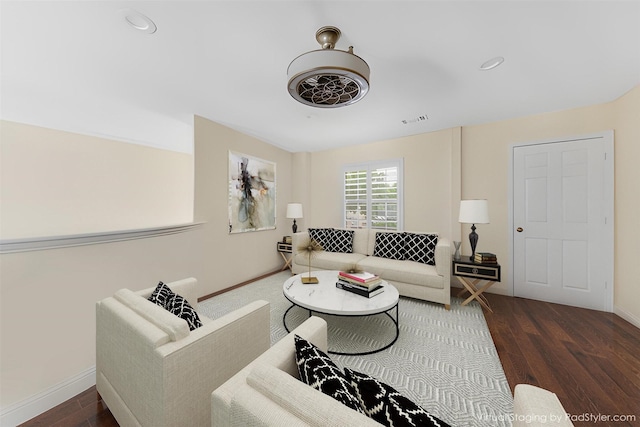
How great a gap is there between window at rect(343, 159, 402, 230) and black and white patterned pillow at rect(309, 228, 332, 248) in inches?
22.2

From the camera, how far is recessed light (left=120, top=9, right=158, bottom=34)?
1.46 meters

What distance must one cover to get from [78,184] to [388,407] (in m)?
4.46

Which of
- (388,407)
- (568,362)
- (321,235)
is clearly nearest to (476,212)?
(568,362)

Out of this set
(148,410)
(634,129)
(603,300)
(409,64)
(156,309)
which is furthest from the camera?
(603,300)

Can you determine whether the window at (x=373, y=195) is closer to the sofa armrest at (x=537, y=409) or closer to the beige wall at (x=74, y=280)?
the beige wall at (x=74, y=280)

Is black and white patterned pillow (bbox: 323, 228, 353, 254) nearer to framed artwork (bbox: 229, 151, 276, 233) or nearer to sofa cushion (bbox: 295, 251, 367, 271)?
sofa cushion (bbox: 295, 251, 367, 271)

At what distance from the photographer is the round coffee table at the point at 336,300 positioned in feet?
6.57

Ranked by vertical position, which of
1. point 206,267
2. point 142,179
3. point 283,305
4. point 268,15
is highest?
point 268,15

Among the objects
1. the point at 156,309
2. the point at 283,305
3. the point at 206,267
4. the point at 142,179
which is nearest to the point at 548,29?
the point at 156,309

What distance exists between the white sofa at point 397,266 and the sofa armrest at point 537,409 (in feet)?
6.72

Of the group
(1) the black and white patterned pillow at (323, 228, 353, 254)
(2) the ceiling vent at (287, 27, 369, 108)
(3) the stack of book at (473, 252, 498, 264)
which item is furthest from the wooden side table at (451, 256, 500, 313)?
(2) the ceiling vent at (287, 27, 369, 108)

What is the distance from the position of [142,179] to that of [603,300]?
6.69m

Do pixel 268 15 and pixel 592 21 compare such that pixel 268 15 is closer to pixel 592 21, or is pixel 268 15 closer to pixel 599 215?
pixel 592 21

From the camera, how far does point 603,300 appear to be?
8.98 ft
